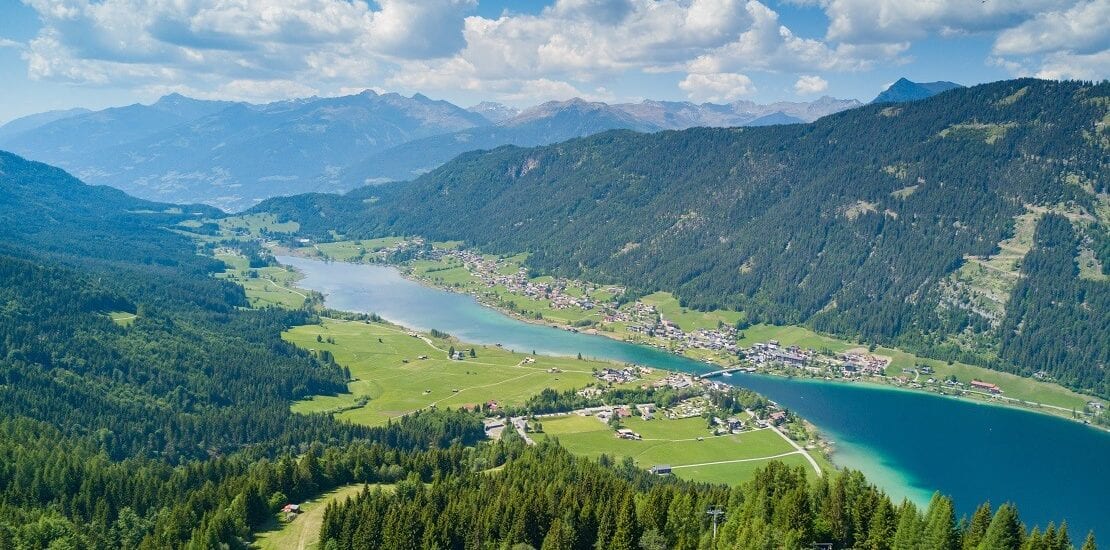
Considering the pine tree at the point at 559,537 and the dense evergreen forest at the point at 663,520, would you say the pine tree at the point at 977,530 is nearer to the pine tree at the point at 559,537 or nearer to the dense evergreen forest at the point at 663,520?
the dense evergreen forest at the point at 663,520

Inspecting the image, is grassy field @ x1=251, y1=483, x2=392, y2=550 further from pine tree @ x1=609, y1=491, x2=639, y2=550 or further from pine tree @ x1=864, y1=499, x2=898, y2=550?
pine tree @ x1=864, y1=499, x2=898, y2=550

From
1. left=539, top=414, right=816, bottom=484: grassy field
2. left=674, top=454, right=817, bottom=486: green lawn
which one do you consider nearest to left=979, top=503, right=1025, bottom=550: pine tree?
left=674, top=454, right=817, bottom=486: green lawn

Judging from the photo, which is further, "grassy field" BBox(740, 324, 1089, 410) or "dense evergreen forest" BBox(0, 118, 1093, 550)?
"grassy field" BBox(740, 324, 1089, 410)

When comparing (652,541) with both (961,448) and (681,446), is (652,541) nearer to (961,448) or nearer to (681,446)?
(681,446)

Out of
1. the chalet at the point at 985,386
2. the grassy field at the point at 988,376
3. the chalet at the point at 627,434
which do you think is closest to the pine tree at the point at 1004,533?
the chalet at the point at 627,434

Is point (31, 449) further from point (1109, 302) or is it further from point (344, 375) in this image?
point (1109, 302)

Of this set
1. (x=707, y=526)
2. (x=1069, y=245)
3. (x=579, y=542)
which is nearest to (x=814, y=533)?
(x=707, y=526)

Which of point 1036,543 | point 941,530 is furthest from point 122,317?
point 1036,543
